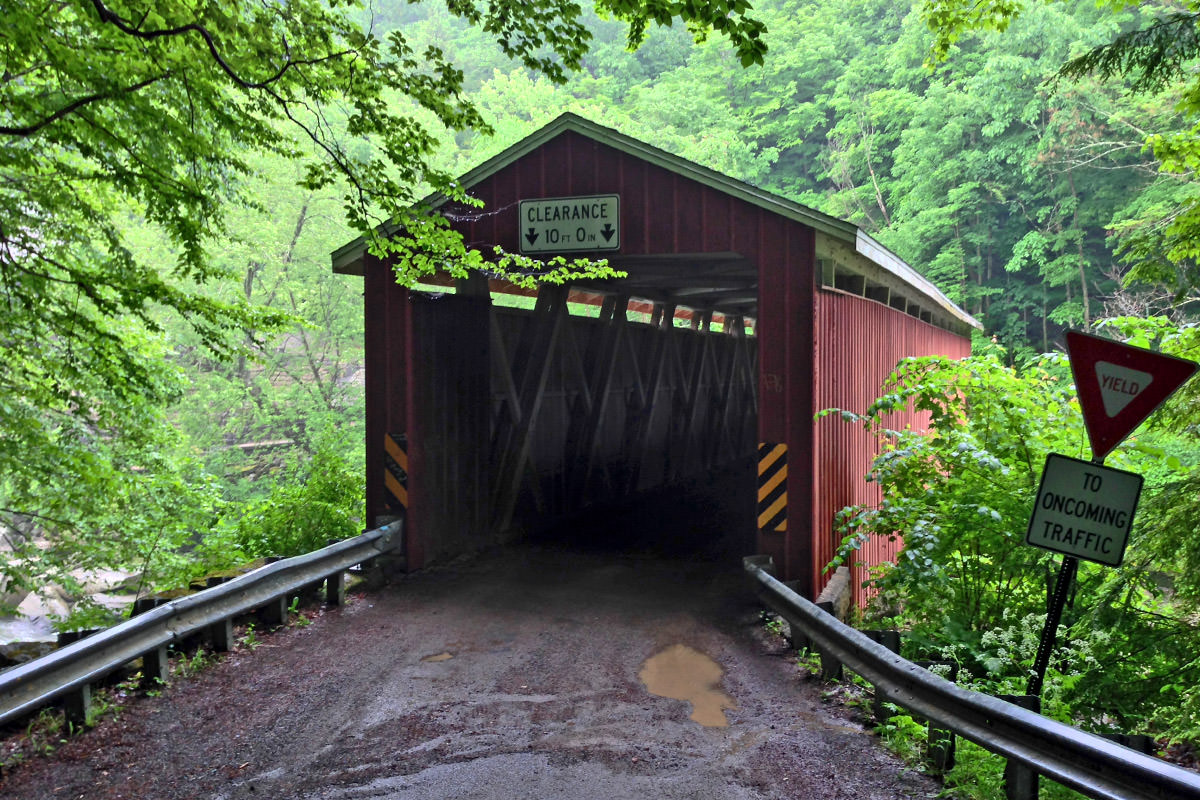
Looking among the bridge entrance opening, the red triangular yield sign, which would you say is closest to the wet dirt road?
the red triangular yield sign

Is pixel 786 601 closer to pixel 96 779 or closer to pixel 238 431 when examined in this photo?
pixel 96 779

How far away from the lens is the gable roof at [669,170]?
6.56 m

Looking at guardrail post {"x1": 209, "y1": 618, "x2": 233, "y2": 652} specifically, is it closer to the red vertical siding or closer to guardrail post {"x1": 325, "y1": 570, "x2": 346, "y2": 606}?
guardrail post {"x1": 325, "y1": 570, "x2": 346, "y2": 606}

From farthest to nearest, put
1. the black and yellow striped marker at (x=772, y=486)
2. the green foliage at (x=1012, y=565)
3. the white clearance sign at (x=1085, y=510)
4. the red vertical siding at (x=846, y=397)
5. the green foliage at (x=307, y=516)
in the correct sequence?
1. the green foliage at (x=307, y=516)
2. the red vertical siding at (x=846, y=397)
3. the black and yellow striped marker at (x=772, y=486)
4. the green foliage at (x=1012, y=565)
5. the white clearance sign at (x=1085, y=510)

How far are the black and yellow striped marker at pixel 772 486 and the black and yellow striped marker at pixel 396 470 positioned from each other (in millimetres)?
2977

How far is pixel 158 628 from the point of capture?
461cm

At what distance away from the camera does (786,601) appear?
5.61 m

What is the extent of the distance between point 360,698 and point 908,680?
2.72 meters

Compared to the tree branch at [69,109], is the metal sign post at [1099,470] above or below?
below

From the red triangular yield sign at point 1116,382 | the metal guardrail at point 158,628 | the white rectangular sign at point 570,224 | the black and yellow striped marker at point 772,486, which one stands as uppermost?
the white rectangular sign at point 570,224

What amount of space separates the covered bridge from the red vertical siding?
3 centimetres

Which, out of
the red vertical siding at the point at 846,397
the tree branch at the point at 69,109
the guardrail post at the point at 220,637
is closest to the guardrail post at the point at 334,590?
the guardrail post at the point at 220,637

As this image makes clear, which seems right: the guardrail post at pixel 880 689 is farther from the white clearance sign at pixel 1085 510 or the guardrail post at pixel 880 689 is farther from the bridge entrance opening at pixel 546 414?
the bridge entrance opening at pixel 546 414

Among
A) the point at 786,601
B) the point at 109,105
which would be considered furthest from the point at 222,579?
the point at 786,601
